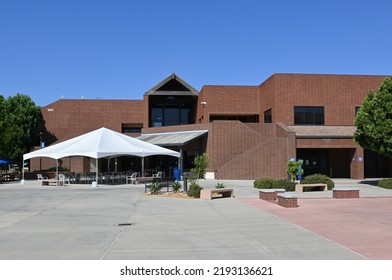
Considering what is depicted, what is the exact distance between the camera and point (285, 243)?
335 inches

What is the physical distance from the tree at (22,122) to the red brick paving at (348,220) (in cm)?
3576

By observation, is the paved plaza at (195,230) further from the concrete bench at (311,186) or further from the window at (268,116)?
the window at (268,116)

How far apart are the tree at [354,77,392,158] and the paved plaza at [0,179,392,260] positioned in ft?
32.7

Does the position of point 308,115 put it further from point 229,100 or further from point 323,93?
point 229,100

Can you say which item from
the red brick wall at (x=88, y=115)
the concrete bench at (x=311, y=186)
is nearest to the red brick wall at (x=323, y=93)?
the concrete bench at (x=311, y=186)

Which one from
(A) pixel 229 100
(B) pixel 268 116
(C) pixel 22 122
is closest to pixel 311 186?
(B) pixel 268 116

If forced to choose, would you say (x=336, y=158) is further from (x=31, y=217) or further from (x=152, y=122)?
(x=31, y=217)

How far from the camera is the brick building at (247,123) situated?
35.0 metres

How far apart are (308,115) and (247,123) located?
6025 millimetres

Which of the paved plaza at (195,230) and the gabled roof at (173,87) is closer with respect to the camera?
the paved plaza at (195,230)

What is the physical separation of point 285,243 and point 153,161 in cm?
3522

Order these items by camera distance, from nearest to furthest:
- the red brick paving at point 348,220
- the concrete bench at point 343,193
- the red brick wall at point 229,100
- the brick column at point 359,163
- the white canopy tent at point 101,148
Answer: the red brick paving at point 348,220 < the concrete bench at point 343,193 < the white canopy tent at point 101,148 < the brick column at point 359,163 < the red brick wall at point 229,100
